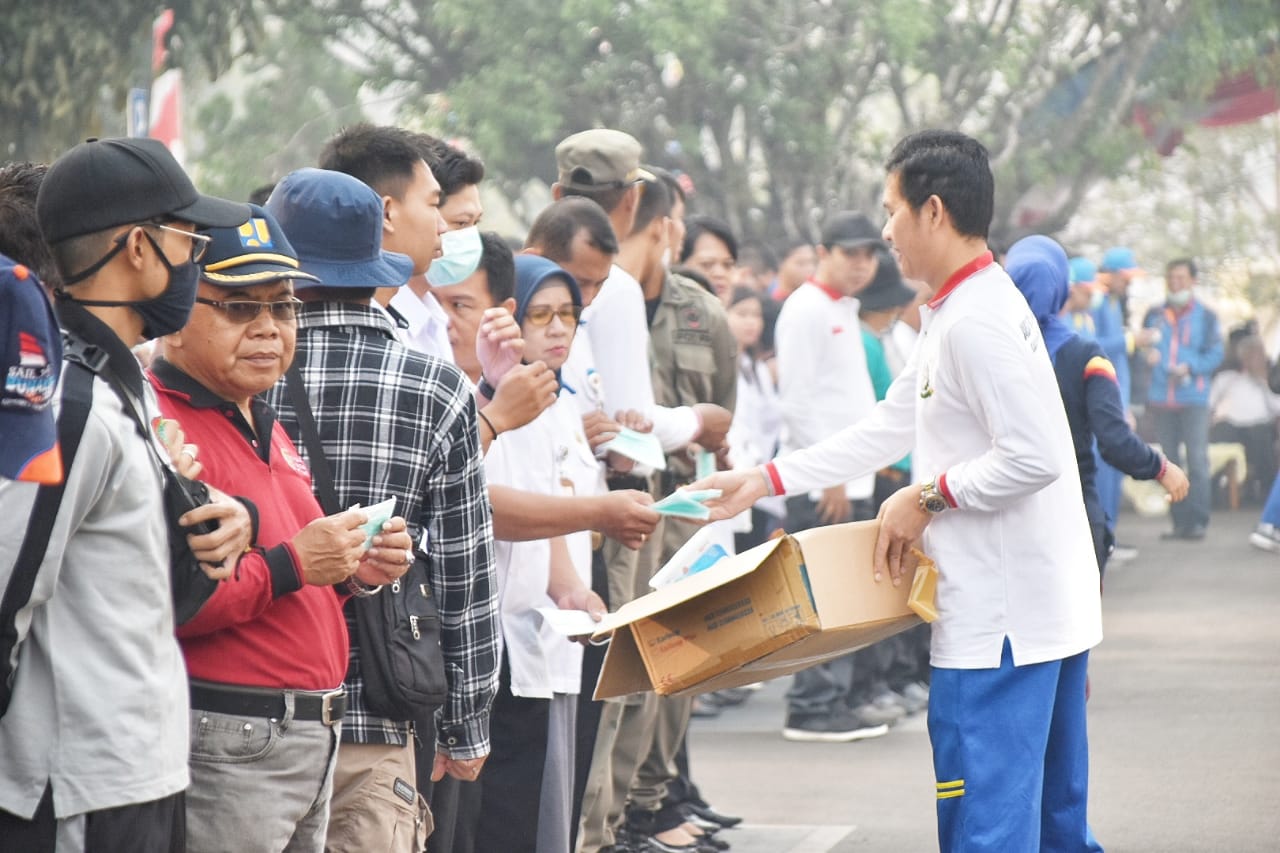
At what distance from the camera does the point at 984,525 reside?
14.8 ft

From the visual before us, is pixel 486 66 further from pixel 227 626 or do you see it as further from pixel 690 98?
pixel 227 626

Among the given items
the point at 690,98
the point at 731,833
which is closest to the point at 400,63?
the point at 690,98

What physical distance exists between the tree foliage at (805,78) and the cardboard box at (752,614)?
52.9 ft

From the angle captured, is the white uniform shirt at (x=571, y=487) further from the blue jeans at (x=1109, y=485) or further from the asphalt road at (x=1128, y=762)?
the blue jeans at (x=1109, y=485)

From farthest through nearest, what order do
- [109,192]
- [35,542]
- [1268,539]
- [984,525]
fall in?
[1268,539], [984,525], [109,192], [35,542]

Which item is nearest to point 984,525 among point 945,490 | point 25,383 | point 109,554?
point 945,490

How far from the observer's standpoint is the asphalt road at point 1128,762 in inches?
269

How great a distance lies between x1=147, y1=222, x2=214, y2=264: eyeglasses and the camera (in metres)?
3.06

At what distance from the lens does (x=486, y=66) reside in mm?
21344

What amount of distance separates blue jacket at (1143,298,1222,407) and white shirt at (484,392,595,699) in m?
13.2

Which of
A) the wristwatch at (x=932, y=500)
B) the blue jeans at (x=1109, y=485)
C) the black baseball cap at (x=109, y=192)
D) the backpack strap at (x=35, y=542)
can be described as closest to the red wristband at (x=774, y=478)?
the wristwatch at (x=932, y=500)

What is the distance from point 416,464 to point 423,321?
0.90 metres

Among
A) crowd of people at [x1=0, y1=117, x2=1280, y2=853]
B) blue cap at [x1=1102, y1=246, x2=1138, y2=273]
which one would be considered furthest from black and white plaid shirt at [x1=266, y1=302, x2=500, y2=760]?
blue cap at [x1=1102, y1=246, x2=1138, y2=273]

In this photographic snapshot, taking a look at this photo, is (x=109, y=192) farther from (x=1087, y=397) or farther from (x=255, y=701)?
(x=1087, y=397)
